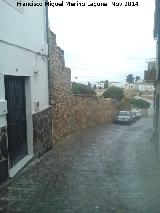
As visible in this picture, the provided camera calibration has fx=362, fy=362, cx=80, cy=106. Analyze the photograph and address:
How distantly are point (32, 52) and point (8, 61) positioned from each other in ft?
8.30

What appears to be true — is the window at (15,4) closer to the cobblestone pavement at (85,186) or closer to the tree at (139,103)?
the cobblestone pavement at (85,186)

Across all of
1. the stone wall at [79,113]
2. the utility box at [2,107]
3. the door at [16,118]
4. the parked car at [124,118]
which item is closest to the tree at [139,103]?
the stone wall at [79,113]

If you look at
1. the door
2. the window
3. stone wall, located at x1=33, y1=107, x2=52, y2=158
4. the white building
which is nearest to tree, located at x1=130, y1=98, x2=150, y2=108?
stone wall, located at x1=33, y1=107, x2=52, y2=158

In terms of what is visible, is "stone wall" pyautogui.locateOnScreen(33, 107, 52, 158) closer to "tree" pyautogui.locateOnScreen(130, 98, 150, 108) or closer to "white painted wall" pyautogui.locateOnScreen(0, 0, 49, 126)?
"white painted wall" pyautogui.locateOnScreen(0, 0, 49, 126)

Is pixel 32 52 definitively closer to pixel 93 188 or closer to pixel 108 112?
pixel 93 188

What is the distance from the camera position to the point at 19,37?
9961 millimetres

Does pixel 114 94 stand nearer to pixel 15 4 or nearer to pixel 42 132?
pixel 42 132

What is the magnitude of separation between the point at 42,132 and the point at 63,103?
5809 mm

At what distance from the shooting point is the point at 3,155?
8430mm

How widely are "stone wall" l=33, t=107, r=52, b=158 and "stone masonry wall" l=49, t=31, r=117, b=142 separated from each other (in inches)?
42.0

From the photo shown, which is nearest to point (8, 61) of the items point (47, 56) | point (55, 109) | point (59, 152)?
point (47, 56)

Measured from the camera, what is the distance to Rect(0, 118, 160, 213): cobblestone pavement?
7.17 m

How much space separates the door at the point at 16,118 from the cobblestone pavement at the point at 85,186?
605 mm

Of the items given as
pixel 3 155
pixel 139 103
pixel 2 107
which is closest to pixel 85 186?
pixel 3 155
